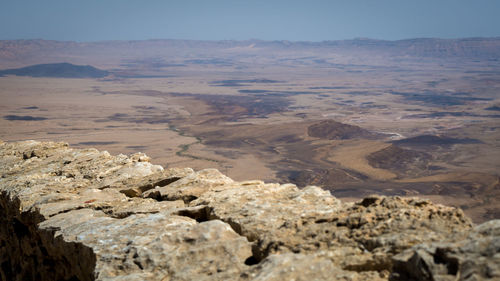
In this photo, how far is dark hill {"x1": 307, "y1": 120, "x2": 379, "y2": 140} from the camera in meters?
58.3

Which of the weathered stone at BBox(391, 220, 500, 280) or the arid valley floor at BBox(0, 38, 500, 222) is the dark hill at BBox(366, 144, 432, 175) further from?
the weathered stone at BBox(391, 220, 500, 280)

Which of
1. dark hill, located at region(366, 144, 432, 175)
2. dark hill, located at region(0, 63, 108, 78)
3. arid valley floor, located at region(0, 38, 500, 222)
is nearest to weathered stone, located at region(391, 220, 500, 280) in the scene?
arid valley floor, located at region(0, 38, 500, 222)

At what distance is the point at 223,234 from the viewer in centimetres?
A: 412

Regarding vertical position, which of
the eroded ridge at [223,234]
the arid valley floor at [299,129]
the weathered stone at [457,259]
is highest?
the weathered stone at [457,259]

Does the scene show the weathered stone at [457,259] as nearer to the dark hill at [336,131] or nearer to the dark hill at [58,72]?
the dark hill at [336,131]

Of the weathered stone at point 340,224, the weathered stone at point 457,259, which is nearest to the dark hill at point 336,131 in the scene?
the weathered stone at point 340,224

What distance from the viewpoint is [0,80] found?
120 m

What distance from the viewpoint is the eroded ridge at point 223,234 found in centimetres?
313

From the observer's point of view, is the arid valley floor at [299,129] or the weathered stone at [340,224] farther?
the arid valley floor at [299,129]

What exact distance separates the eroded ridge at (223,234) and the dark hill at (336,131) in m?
52.1

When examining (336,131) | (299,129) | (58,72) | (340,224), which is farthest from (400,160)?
(58,72)

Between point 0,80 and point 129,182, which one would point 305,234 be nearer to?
point 129,182

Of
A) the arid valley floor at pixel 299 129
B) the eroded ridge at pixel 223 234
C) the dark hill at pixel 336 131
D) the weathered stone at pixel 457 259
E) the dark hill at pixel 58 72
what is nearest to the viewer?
the weathered stone at pixel 457 259

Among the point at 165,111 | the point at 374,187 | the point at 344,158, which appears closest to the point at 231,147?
the point at 344,158
